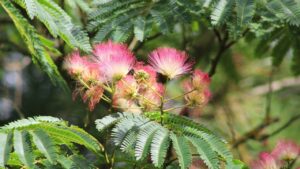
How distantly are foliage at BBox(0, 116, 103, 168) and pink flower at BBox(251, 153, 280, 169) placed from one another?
1.99ft

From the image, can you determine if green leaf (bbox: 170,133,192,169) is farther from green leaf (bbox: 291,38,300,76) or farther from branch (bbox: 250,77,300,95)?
branch (bbox: 250,77,300,95)

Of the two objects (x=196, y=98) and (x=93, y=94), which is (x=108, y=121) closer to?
(x=93, y=94)

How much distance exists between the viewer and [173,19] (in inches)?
121

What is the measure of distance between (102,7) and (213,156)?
0.98 meters

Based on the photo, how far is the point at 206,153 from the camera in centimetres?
232

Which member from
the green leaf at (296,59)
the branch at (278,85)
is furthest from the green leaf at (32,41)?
the branch at (278,85)

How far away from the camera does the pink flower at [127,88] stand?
2465 mm

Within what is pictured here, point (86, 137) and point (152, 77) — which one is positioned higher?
point (152, 77)

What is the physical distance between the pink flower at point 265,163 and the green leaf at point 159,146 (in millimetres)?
441

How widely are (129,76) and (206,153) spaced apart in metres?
0.41

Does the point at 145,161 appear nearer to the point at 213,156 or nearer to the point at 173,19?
the point at 213,156

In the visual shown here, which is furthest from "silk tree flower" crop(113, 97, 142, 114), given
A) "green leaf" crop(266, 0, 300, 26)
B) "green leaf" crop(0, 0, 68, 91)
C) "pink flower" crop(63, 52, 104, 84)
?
"green leaf" crop(266, 0, 300, 26)

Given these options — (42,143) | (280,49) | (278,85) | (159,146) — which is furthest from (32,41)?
(278,85)

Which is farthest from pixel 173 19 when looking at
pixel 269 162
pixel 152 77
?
pixel 269 162
